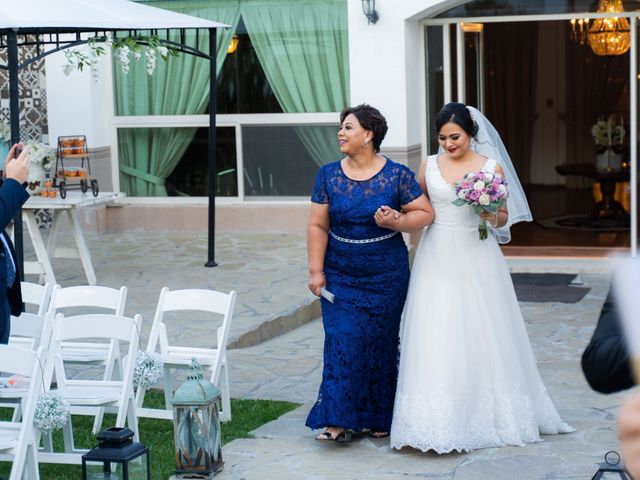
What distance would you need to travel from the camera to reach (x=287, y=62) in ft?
42.7

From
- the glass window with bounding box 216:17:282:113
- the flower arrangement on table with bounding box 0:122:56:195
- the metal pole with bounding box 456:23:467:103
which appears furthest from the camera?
the glass window with bounding box 216:17:282:113

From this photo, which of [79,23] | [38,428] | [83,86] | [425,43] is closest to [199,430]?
[38,428]

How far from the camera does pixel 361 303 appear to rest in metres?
6.23

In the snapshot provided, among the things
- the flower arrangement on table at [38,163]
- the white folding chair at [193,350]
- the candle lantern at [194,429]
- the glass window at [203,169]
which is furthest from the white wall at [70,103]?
the candle lantern at [194,429]

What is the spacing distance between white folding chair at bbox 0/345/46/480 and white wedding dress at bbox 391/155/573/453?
1.86 meters

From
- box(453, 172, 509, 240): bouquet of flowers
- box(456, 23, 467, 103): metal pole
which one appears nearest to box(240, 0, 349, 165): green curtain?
box(456, 23, 467, 103): metal pole

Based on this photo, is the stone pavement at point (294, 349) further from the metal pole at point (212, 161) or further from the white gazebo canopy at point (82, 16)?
the white gazebo canopy at point (82, 16)

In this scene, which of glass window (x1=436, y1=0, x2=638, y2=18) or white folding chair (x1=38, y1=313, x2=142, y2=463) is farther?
glass window (x1=436, y1=0, x2=638, y2=18)

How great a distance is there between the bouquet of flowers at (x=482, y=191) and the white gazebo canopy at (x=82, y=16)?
10.4ft

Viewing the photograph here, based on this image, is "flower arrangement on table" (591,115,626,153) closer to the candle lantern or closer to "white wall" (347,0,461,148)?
"white wall" (347,0,461,148)

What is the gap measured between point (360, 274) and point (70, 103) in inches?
312

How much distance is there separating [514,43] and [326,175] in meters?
14.0

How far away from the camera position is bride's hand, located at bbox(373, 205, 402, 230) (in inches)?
237

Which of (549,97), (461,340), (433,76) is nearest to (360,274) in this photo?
(461,340)
